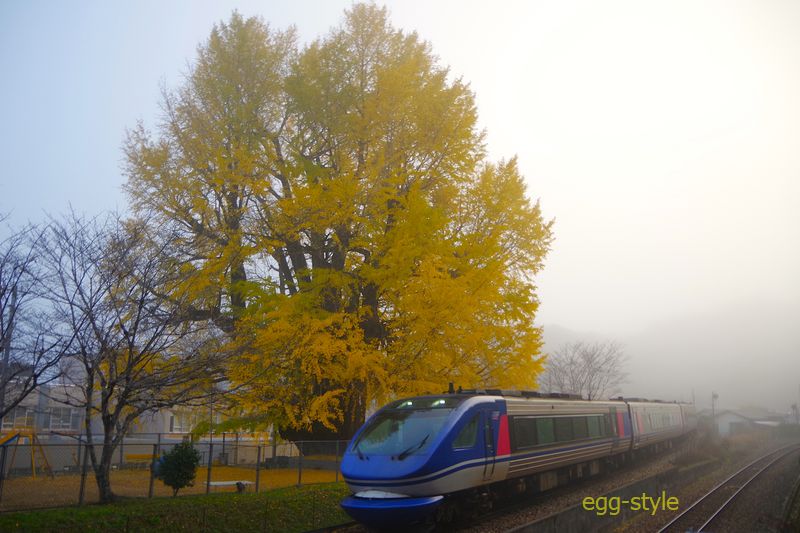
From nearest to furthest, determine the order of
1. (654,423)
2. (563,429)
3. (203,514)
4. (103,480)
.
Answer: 1. (203,514)
2. (103,480)
3. (563,429)
4. (654,423)

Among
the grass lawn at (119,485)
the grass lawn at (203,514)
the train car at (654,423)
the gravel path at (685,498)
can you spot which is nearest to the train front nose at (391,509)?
the grass lawn at (203,514)

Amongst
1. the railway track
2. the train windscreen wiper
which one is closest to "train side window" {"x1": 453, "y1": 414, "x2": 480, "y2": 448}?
the train windscreen wiper

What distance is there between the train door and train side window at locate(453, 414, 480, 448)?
1.14 feet

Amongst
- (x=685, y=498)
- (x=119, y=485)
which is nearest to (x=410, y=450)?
(x=119, y=485)

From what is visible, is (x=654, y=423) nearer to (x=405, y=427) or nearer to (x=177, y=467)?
(x=405, y=427)

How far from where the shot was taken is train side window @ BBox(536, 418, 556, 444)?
600 inches

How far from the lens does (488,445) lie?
41.6 ft

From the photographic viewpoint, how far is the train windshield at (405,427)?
11.5 metres

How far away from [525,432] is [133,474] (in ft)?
33.9

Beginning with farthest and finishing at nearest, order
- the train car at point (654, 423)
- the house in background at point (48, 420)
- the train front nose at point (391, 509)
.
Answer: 1. the house in background at point (48, 420)
2. the train car at point (654, 423)
3. the train front nose at point (391, 509)

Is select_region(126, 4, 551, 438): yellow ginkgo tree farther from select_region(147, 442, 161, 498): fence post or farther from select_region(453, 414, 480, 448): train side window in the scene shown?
select_region(453, 414, 480, 448): train side window

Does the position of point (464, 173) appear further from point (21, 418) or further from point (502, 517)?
point (21, 418)

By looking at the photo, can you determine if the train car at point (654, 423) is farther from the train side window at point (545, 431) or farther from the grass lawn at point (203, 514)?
the grass lawn at point (203, 514)

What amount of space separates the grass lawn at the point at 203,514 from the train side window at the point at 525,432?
4604mm
